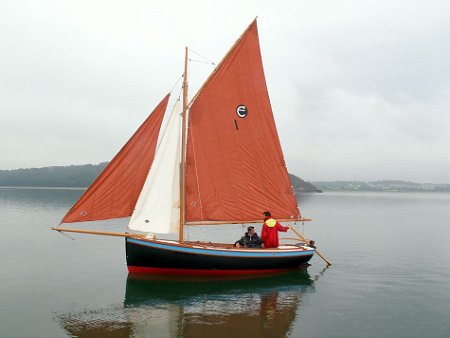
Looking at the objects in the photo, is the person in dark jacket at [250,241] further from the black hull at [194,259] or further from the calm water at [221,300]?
the calm water at [221,300]

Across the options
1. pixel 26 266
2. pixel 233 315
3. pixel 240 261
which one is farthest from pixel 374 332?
pixel 26 266

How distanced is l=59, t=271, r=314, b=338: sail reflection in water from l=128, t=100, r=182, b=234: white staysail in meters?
A: 3.04

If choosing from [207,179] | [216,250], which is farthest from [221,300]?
[207,179]

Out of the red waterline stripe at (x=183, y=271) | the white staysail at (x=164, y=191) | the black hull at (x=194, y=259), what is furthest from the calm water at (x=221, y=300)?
the white staysail at (x=164, y=191)

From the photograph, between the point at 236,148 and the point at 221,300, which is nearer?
the point at 221,300

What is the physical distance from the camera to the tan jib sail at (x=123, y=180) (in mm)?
18719

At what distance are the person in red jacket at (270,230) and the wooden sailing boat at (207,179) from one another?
1.92ft

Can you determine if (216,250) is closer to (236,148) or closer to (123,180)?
(236,148)

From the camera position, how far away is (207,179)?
70.6 ft

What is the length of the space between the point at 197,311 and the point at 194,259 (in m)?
4.40

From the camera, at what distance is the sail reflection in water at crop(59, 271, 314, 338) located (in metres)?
14.1

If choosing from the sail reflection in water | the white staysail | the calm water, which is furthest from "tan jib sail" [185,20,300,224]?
the calm water

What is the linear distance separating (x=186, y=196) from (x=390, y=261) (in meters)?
17.2

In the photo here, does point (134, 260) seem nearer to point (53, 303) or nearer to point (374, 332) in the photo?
point (53, 303)
